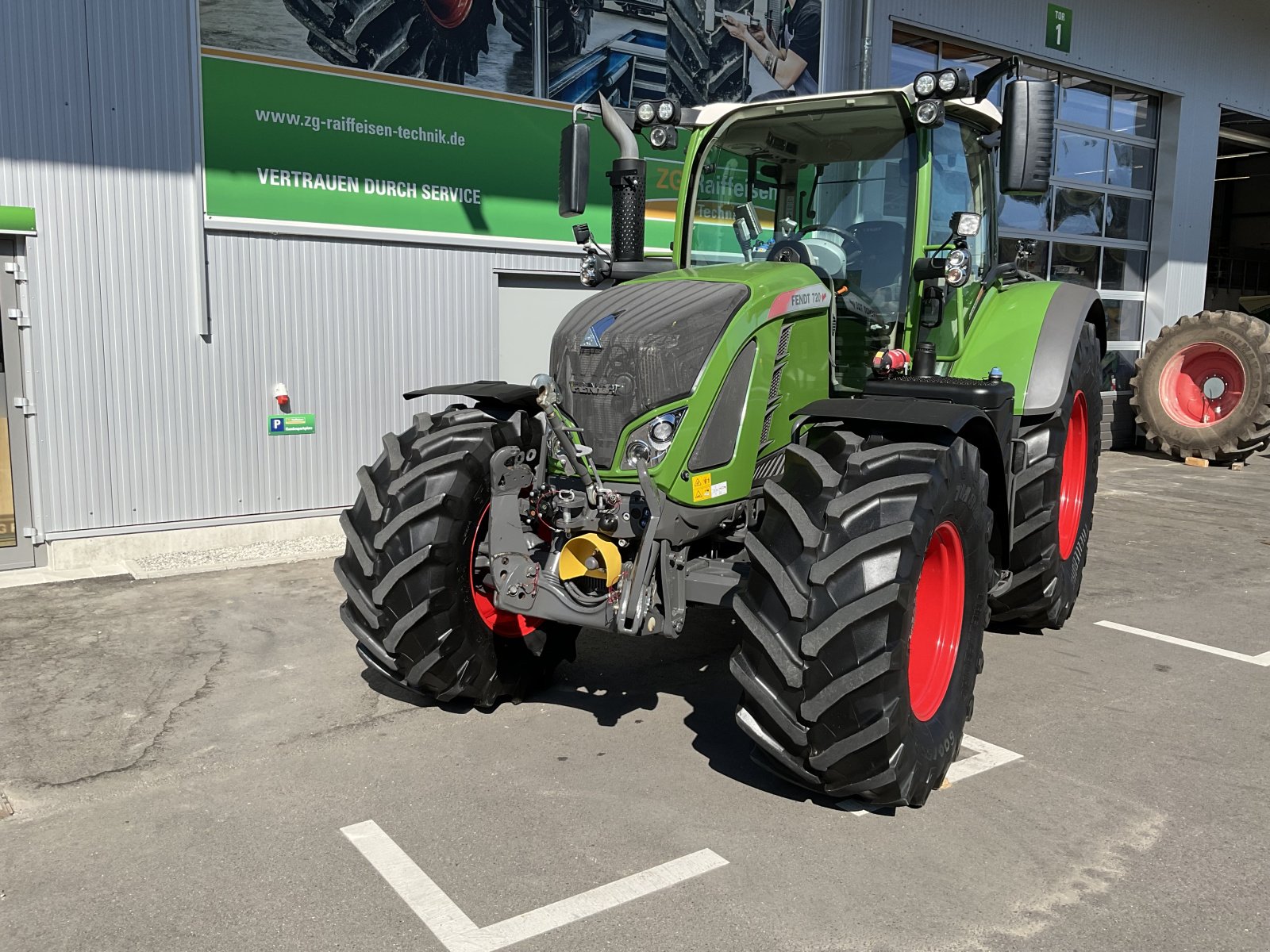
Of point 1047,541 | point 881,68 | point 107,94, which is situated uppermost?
point 881,68

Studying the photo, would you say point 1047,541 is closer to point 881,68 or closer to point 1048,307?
point 1048,307

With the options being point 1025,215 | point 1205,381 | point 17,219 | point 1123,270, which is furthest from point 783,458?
point 1123,270

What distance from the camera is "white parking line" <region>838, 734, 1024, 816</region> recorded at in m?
3.60

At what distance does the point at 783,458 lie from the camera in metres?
3.98

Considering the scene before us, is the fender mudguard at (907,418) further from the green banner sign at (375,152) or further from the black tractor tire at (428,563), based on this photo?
the green banner sign at (375,152)

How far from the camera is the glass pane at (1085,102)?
11.8 m

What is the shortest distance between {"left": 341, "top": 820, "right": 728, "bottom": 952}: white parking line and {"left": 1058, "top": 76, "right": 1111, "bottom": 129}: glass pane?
10.9 m

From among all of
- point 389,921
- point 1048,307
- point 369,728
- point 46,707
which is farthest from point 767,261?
point 46,707

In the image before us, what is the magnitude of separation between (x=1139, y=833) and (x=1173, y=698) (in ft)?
4.49

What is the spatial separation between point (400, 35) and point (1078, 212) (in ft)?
27.1

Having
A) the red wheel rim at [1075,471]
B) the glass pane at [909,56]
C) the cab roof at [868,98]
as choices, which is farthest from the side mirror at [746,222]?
the glass pane at [909,56]

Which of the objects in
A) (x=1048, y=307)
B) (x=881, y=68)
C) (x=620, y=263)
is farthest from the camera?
(x=881, y=68)

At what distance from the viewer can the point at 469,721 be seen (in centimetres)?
411

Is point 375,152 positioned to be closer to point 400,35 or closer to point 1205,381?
point 400,35
